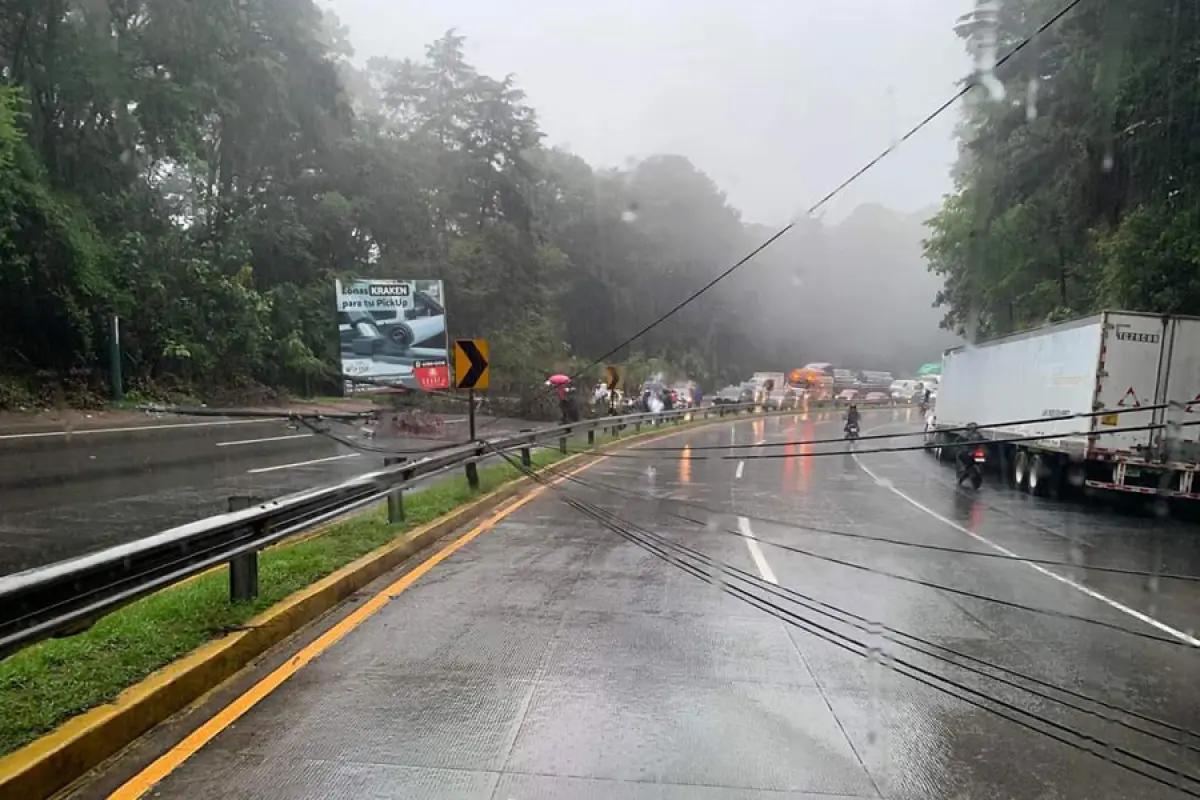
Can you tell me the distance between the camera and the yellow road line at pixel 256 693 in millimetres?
3990

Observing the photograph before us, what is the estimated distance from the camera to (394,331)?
36938mm

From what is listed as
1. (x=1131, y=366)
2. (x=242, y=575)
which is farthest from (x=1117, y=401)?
(x=242, y=575)

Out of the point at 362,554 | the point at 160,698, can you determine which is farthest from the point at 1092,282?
the point at 160,698

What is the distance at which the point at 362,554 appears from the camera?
327 inches

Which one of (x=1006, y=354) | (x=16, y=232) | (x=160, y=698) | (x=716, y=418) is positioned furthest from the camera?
(x=716, y=418)

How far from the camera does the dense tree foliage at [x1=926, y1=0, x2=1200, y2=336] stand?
13633mm

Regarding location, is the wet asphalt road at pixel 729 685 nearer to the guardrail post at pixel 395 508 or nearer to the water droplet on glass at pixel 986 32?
the guardrail post at pixel 395 508

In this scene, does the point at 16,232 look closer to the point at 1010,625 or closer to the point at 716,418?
the point at 1010,625

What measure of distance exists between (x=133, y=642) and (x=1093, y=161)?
17.6 metres

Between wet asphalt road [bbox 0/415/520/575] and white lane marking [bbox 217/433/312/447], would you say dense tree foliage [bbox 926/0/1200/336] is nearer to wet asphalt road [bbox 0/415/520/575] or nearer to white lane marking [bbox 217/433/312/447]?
wet asphalt road [bbox 0/415/520/575]

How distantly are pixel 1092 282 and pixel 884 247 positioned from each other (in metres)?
60.6

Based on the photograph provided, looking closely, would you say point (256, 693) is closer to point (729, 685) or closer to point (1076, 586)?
point (729, 685)

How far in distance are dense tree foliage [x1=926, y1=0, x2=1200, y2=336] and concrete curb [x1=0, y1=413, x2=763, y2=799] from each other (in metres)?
13.5

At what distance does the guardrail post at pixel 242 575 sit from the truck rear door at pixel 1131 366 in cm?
1361
